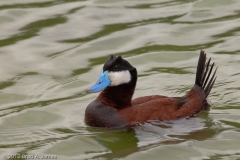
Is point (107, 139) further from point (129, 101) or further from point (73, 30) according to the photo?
point (73, 30)

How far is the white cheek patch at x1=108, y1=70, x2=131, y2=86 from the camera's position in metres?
7.41

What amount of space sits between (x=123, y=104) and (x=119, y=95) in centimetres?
11

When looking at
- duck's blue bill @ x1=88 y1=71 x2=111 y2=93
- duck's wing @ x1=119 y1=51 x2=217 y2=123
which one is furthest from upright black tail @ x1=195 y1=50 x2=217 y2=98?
duck's blue bill @ x1=88 y1=71 x2=111 y2=93

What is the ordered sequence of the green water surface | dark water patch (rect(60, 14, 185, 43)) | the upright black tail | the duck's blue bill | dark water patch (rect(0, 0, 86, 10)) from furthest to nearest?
dark water patch (rect(0, 0, 86, 10))
dark water patch (rect(60, 14, 185, 43))
the upright black tail
the duck's blue bill
the green water surface

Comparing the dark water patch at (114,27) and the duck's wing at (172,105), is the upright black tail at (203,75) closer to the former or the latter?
the duck's wing at (172,105)

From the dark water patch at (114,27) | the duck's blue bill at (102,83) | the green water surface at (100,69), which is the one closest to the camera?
the green water surface at (100,69)

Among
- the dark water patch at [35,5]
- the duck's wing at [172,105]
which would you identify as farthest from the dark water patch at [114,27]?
the duck's wing at [172,105]

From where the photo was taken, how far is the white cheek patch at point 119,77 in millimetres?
7410

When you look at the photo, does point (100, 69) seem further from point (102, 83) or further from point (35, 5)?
point (35, 5)

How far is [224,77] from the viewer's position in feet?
29.2

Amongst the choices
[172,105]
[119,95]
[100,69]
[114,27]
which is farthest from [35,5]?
[172,105]

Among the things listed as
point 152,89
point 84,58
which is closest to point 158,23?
point 84,58

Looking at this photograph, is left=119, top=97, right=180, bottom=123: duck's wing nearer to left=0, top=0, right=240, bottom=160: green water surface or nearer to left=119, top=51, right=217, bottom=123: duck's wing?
left=119, top=51, right=217, bottom=123: duck's wing

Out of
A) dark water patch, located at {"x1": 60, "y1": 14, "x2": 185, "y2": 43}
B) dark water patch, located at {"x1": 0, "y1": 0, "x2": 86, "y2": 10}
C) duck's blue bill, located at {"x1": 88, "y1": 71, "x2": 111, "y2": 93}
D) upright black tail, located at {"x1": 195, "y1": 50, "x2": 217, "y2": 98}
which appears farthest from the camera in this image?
dark water patch, located at {"x1": 0, "y1": 0, "x2": 86, "y2": 10}
